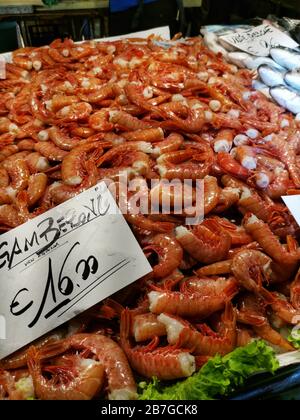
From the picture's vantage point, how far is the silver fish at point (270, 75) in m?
3.02

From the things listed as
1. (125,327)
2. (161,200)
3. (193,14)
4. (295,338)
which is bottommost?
(295,338)

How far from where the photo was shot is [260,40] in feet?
11.7

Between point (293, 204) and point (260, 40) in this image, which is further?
point (260, 40)

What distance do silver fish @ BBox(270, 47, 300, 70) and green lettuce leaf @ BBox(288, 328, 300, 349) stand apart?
8.05ft

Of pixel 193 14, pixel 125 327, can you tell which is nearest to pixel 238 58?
pixel 193 14

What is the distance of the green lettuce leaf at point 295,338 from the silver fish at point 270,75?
2120mm

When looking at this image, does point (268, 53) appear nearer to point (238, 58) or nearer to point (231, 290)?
point (238, 58)

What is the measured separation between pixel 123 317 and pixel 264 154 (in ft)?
4.55

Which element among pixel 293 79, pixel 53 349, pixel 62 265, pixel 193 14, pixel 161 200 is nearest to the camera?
pixel 53 349

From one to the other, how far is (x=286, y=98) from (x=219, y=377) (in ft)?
7.36

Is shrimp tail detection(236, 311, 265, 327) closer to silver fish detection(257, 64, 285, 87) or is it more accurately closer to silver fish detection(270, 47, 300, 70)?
silver fish detection(257, 64, 285, 87)

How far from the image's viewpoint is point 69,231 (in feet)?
5.39

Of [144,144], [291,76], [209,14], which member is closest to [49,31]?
[209,14]
